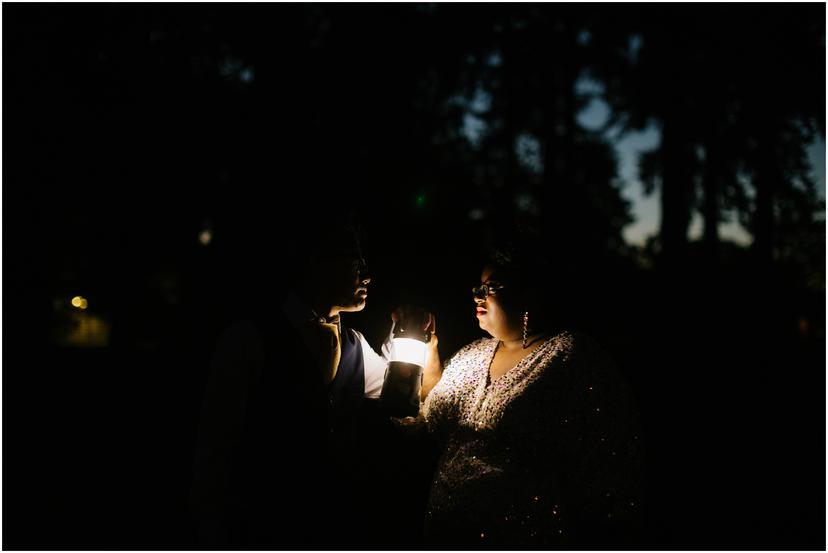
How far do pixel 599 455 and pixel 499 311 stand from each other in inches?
35.6

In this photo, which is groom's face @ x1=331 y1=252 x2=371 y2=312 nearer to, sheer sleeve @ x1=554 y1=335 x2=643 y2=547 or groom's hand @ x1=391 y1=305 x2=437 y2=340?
groom's hand @ x1=391 y1=305 x2=437 y2=340

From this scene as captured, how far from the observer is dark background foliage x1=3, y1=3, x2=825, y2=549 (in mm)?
5547

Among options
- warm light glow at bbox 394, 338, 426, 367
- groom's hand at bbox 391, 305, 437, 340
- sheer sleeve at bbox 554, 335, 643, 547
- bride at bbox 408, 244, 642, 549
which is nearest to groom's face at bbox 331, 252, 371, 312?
groom's hand at bbox 391, 305, 437, 340

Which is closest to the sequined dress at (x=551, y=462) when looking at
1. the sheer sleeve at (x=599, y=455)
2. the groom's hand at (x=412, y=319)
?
the sheer sleeve at (x=599, y=455)

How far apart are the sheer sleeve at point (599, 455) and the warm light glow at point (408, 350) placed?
801mm

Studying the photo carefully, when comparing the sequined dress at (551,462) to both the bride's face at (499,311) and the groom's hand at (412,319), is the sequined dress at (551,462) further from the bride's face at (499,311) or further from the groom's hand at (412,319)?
the groom's hand at (412,319)

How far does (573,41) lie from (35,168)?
972 cm

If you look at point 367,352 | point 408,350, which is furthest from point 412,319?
point 367,352

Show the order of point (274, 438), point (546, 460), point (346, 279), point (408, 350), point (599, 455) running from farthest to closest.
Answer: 1. point (346, 279)
2. point (408, 350)
3. point (274, 438)
4. point (546, 460)
5. point (599, 455)

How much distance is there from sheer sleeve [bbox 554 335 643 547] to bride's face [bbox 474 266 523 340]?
0.41 metres

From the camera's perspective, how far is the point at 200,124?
8.57m

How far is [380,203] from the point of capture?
17.5ft

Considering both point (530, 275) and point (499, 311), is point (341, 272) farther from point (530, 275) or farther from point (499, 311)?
point (530, 275)

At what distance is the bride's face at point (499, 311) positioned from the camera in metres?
3.05
